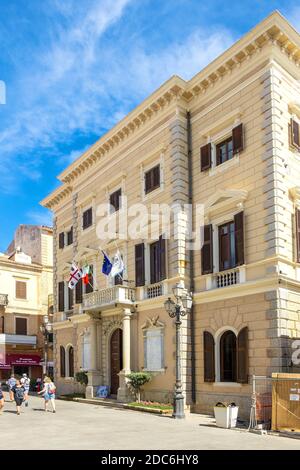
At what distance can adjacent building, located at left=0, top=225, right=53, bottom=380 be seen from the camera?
4572 centimetres

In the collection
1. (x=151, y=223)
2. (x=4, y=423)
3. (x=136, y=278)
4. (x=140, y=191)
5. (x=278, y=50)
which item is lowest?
(x=4, y=423)

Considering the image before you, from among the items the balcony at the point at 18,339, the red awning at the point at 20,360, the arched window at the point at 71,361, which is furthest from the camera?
the red awning at the point at 20,360

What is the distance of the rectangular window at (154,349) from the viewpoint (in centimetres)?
2405

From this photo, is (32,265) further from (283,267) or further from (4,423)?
(283,267)

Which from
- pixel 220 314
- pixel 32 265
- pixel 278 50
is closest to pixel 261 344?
pixel 220 314

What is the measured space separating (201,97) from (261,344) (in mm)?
11060

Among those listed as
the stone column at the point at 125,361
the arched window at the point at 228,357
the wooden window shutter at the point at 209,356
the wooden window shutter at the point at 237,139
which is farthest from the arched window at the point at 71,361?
the wooden window shutter at the point at 237,139

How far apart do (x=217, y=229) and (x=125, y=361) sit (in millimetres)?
7843

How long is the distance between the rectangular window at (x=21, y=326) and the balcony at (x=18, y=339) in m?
0.70

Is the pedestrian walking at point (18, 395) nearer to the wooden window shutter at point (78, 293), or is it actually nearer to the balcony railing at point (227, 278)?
the wooden window shutter at point (78, 293)

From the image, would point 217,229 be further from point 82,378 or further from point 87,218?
point 82,378

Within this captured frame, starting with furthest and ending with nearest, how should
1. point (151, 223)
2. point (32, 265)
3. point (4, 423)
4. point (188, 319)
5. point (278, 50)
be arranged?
point (32, 265) → point (151, 223) → point (188, 319) → point (278, 50) → point (4, 423)

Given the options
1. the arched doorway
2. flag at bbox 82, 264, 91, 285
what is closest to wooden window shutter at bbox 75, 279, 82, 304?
flag at bbox 82, 264, 91, 285
